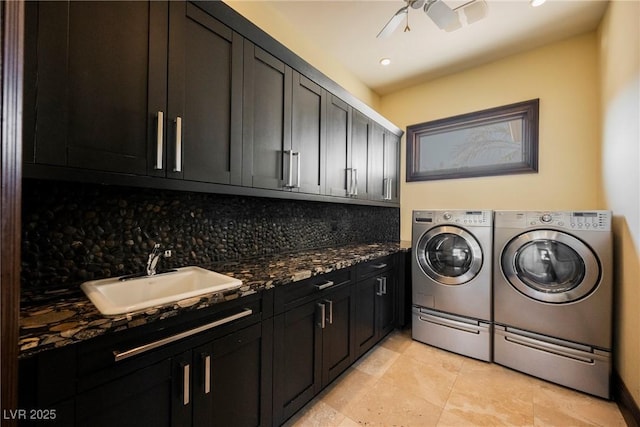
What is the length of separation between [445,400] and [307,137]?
2133 mm

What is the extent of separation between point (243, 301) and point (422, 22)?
2.67 meters

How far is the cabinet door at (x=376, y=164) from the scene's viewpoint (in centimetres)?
285

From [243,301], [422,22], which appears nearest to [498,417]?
[243,301]

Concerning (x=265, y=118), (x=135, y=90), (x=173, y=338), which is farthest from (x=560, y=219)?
(x=135, y=90)

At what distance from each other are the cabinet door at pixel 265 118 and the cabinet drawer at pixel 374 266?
3.13 feet

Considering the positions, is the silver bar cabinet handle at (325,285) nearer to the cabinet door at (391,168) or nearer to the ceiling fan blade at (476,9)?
the cabinet door at (391,168)

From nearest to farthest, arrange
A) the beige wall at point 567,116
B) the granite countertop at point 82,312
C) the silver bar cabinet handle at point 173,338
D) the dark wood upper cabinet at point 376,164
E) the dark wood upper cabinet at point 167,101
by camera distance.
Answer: the granite countertop at point 82,312, the silver bar cabinet handle at point 173,338, the dark wood upper cabinet at point 167,101, the beige wall at point 567,116, the dark wood upper cabinet at point 376,164

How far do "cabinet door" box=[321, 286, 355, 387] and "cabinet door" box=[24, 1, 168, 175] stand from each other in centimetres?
137

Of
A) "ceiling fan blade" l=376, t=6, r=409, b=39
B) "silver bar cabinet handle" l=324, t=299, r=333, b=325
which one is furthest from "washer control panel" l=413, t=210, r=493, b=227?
"ceiling fan blade" l=376, t=6, r=409, b=39

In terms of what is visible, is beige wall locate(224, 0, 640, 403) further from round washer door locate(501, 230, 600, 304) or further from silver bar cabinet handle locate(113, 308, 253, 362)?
silver bar cabinet handle locate(113, 308, 253, 362)

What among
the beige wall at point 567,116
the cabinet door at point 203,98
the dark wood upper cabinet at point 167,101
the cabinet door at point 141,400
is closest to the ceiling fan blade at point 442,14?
the dark wood upper cabinet at point 167,101

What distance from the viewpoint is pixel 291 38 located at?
234cm

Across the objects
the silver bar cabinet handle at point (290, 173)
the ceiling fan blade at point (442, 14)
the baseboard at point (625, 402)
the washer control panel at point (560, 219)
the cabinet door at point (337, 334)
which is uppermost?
the ceiling fan blade at point (442, 14)

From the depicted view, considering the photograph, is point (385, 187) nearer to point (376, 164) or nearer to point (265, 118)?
point (376, 164)
